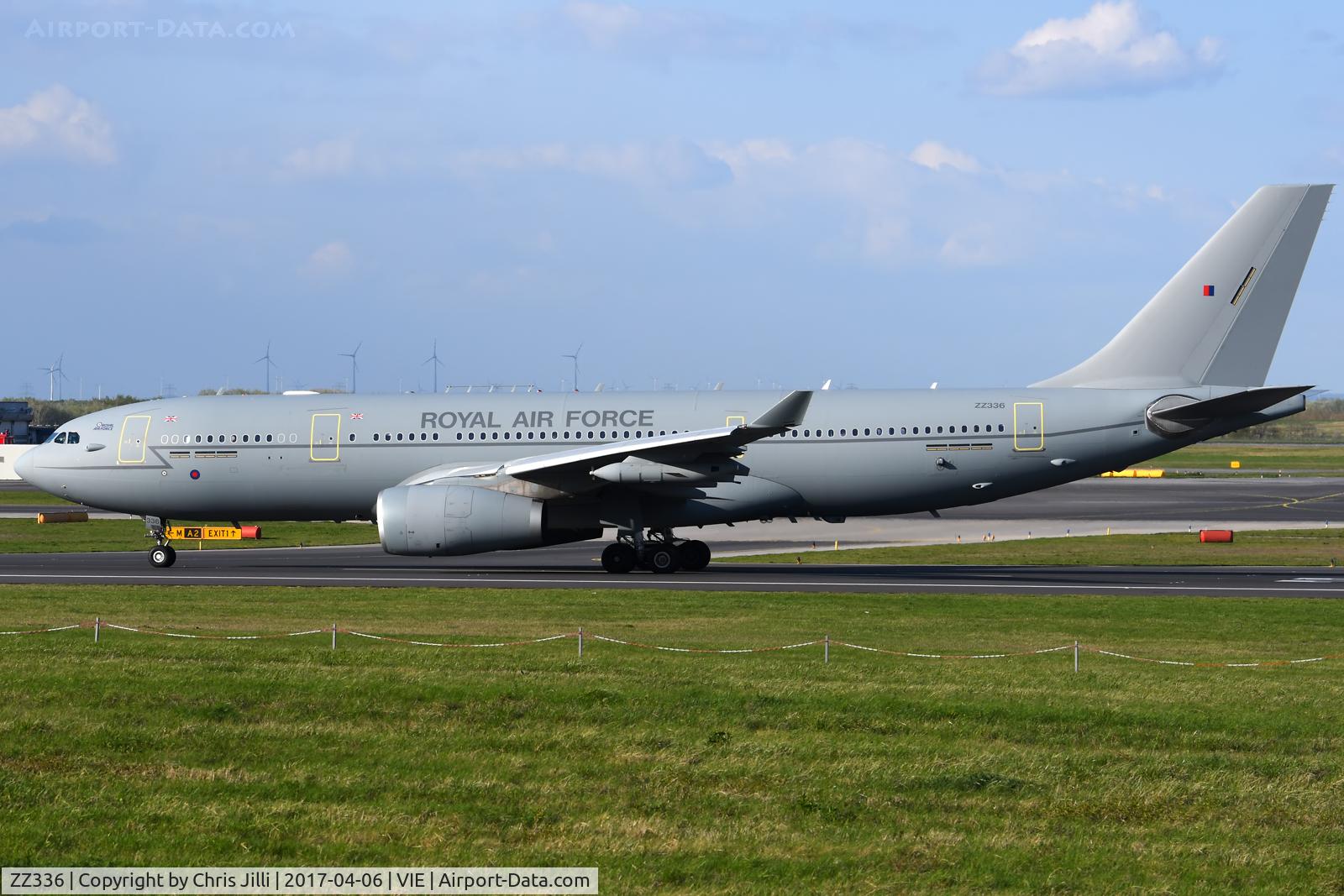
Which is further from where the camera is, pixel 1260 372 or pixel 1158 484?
pixel 1158 484

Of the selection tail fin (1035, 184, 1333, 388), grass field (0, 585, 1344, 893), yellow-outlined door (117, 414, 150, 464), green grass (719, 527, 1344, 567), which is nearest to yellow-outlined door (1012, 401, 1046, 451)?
tail fin (1035, 184, 1333, 388)

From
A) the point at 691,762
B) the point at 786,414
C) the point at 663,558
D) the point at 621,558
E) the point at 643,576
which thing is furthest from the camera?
the point at 621,558

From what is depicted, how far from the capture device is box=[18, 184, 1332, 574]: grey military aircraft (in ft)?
97.2

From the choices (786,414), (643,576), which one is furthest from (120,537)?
(786,414)

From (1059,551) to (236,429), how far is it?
22.7 meters

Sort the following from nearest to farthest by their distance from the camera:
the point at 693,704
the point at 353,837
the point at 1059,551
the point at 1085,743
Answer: the point at 353,837 < the point at 1085,743 < the point at 693,704 < the point at 1059,551

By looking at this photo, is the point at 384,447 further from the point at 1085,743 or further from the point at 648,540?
the point at 1085,743

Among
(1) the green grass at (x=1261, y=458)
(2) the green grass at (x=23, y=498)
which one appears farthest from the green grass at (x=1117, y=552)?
(1) the green grass at (x=1261, y=458)

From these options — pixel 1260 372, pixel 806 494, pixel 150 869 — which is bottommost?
pixel 150 869

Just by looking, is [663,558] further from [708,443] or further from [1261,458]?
[1261,458]

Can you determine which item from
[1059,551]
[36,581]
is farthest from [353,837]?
[1059,551]

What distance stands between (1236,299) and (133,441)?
86.9 feet

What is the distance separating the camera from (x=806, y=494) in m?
31.4

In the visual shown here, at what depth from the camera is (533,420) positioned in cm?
3259
